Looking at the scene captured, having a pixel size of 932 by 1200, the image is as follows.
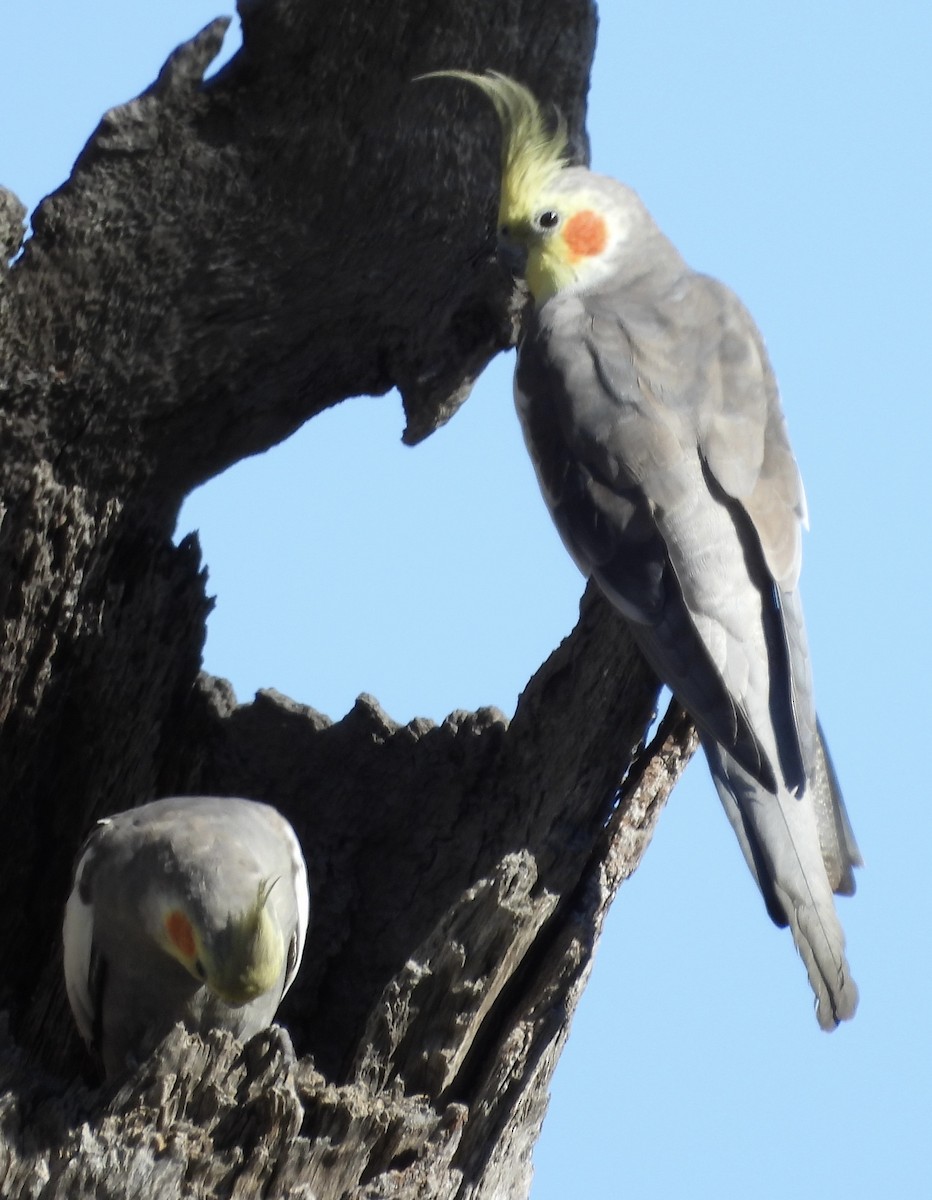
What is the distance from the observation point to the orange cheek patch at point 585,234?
11.0ft

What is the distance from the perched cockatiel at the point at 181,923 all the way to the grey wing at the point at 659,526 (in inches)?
32.9

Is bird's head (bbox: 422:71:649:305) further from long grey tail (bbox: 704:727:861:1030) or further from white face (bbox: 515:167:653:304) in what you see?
long grey tail (bbox: 704:727:861:1030)

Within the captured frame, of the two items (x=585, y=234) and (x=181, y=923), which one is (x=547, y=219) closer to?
(x=585, y=234)

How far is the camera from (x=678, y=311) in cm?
329

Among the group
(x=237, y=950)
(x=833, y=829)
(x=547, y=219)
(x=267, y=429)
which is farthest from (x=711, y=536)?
(x=237, y=950)

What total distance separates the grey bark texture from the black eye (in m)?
0.14

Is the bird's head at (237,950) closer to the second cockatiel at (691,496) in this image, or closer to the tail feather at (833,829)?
the second cockatiel at (691,496)

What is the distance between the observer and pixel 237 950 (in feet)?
8.29

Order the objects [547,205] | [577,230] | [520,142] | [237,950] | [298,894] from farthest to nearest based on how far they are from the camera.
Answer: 1. [577,230]
2. [547,205]
3. [520,142]
4. [298,894]
5. [237,950]

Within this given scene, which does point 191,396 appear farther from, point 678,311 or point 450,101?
point 678,311

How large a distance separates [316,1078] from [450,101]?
2025mm

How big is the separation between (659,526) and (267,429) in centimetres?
95

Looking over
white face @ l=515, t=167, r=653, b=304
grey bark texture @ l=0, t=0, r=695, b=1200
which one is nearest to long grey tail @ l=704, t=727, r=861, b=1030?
grey bark texture @ l=0, t=0, r=695, b=1200

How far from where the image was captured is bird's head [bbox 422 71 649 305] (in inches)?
122
